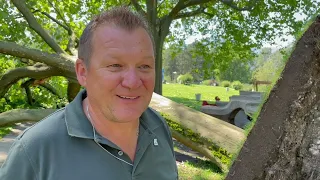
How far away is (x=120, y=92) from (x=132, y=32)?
251mm

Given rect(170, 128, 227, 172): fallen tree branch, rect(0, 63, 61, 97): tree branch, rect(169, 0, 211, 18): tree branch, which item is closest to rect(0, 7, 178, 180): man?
rect(170, 128, 227, 172): fallen tree branch

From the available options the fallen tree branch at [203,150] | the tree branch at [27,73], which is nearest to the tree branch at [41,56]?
the tree branch at [27,73]

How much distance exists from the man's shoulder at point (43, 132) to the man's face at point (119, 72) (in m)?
0.18

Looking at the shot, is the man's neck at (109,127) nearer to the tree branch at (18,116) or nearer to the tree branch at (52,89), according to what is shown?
the tree branch at (18,116)

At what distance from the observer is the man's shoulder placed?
144 cm

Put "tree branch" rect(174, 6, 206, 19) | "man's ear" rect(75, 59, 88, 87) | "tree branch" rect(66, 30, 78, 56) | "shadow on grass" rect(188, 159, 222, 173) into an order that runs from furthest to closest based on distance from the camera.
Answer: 1. "tree branch" rect(174, 6, 206, 19)
2. "tree branch" rect(66, 30, 78, 56)
3. "shadow on grass" rect(188, 159, 222, 173)
4. "man's ear" rect(75, 59, 88, 87)

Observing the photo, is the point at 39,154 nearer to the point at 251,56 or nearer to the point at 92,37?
the point at 92,37

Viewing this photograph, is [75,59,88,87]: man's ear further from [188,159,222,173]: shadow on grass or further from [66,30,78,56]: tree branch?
[66,30,78,56]: tree branch

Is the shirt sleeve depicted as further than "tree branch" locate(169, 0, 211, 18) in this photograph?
No

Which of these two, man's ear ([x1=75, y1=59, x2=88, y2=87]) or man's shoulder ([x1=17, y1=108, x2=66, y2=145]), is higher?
man's ear ([x1=75, y1=59, x2=88, y2=87])

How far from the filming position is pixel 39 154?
1417 mm

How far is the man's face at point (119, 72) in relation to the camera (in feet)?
4.87

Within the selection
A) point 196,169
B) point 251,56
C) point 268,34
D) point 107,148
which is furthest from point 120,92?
point 251,56

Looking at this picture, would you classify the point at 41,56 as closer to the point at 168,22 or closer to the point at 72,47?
the point at 72,47
